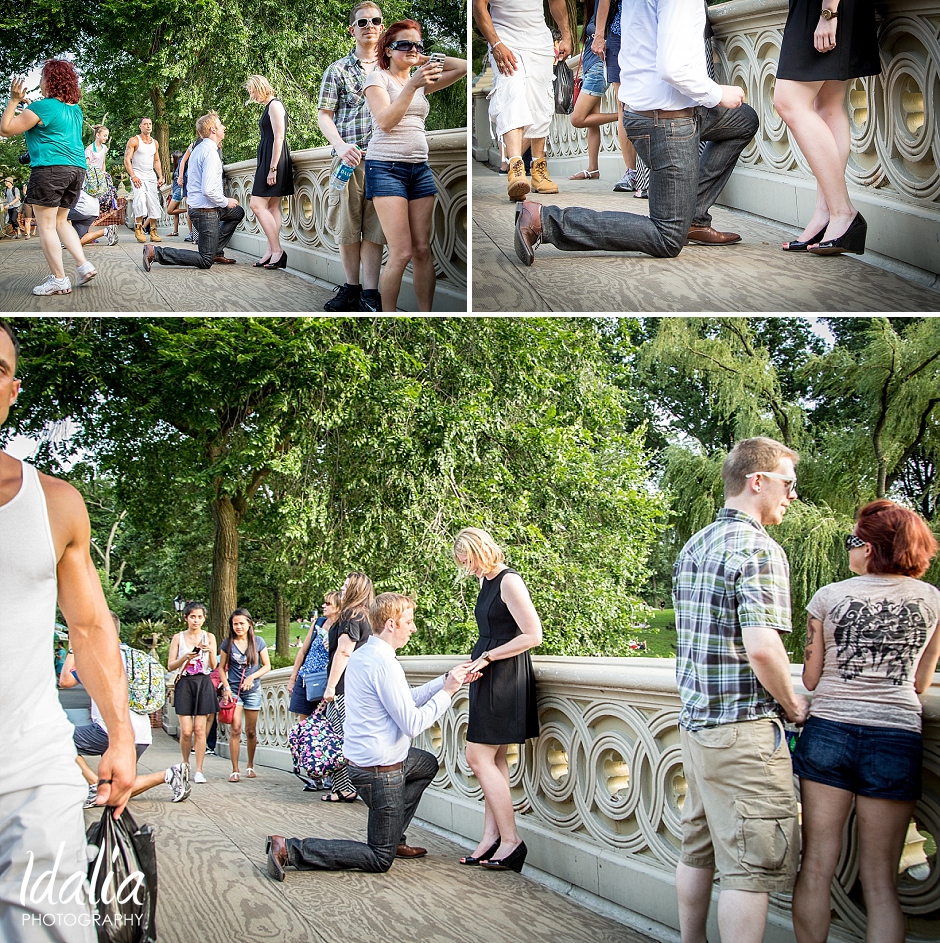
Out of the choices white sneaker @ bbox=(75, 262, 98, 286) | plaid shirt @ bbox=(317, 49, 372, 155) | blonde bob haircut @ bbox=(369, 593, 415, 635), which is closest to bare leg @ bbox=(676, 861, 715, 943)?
blonde bob haircut @ bbox=(369, 593, 415, 635)

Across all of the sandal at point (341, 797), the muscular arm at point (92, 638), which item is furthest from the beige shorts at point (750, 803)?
the sandal at point (341, 797)

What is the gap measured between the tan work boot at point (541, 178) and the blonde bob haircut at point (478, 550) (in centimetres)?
261

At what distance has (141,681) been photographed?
6047 mm

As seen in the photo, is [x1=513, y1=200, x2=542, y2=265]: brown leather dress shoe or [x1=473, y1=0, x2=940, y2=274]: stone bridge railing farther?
[x1=513, y1=200, x2=542, y2=265]: brown leather dress shoe

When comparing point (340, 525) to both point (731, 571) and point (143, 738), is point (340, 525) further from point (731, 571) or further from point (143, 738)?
point (731, 571)

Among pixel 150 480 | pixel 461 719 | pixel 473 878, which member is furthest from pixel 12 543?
pixel 150 480

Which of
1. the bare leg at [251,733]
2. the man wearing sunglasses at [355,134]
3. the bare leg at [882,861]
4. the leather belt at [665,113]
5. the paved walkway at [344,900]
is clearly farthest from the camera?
the bare leg at [251,733]

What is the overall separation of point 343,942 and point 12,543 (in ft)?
7.40

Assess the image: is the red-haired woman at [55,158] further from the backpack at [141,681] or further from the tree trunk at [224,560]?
the tree trunk at [224,560]

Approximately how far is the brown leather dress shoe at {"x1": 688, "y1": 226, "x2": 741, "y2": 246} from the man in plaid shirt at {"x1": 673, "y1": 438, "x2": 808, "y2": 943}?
279 centimetres

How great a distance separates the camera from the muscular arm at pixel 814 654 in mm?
3139

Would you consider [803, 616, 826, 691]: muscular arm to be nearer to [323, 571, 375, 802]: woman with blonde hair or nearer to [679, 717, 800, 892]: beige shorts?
[679, 717, 800, 892]: beige shorts

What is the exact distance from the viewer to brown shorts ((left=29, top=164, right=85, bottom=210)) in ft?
22.8

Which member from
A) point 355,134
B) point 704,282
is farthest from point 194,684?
point 704,282
